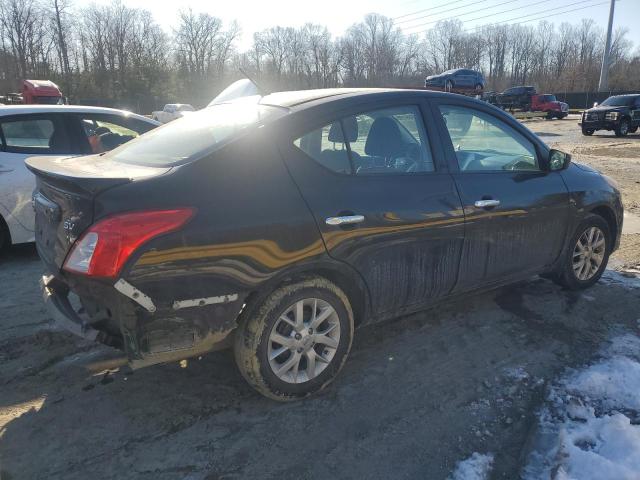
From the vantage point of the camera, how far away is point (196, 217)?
2.40 meters

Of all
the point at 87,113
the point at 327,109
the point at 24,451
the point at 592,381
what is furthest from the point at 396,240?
the point at 87,113

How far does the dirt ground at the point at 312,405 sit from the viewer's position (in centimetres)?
242

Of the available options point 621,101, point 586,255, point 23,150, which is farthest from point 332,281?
point 621,101

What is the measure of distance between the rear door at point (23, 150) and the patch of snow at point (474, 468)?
4795 millimetres

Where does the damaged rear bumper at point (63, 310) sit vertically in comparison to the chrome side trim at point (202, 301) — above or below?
below

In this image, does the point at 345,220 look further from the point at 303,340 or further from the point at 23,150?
the point at 23,150

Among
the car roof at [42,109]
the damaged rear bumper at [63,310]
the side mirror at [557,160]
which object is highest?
the car roof at [42,109]

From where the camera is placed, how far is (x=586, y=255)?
4.41 metres

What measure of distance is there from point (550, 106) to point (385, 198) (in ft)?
131

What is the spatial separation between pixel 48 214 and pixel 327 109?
5.54 feet

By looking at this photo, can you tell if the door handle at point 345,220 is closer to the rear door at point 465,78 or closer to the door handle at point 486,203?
the door handle at point 486,203

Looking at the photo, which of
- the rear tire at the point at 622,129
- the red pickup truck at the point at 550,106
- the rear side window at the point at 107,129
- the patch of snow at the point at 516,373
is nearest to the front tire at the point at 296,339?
the patch of snow at the point at 516,373

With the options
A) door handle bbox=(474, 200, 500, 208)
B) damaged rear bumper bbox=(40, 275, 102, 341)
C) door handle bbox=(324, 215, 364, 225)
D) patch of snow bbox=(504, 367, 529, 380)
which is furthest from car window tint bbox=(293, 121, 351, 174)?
patch of snow bbox=(504, 367, 529, 380)

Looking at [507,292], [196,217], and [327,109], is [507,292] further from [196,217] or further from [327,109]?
[196,217]
